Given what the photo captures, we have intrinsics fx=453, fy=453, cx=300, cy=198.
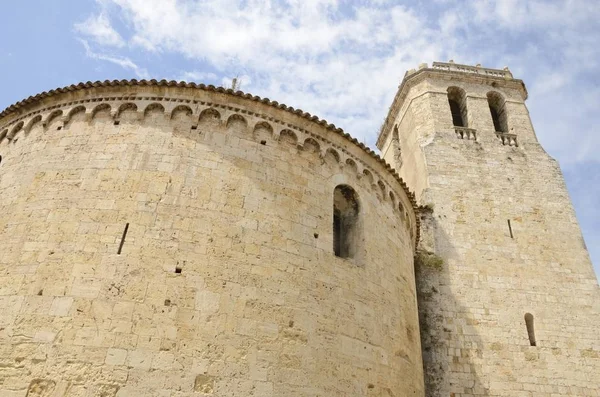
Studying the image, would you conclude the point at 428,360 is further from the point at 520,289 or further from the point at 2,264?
the point at 2,264

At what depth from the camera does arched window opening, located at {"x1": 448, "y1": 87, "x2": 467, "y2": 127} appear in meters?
15.3

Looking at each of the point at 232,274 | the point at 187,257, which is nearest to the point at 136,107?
the point at 187,257

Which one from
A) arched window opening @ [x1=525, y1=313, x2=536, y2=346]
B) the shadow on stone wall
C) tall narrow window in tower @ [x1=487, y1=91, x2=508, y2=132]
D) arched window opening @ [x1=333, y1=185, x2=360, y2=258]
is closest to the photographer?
arched window opening @ [x1=333, y1=185, x2=360, y2=258]

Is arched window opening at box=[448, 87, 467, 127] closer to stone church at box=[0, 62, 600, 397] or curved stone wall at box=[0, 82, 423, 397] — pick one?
stone church at box=[0, 62, 600, 397]

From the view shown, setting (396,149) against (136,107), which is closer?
(136,107)

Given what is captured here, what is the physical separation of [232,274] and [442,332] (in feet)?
19.3

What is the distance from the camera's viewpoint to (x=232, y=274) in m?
6.09

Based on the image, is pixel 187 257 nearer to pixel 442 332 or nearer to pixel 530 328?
pixel 442 332

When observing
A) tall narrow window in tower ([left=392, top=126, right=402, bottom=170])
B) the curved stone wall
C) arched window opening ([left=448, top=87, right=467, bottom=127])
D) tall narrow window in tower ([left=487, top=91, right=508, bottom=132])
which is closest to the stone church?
the curved stone wall

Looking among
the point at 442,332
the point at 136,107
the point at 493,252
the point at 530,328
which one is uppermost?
the point at 136,107

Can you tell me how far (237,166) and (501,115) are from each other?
11.7 meters

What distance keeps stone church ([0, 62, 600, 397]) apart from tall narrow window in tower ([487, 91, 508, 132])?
5955 mm

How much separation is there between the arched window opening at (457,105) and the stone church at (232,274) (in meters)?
6.33

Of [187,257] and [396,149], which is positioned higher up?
[396,149]
